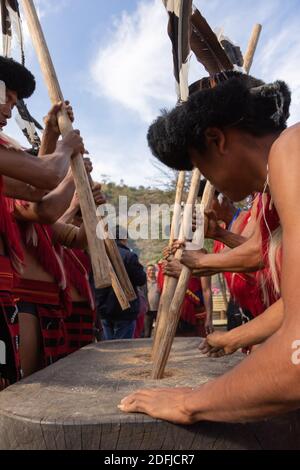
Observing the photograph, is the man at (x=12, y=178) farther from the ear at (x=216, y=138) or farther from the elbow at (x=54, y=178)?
the ear at (x=216, y=138)

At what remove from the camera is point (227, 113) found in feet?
4.95

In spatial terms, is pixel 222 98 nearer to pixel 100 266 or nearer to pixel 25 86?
pixel 100 266

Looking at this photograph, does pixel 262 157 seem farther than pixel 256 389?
Yes

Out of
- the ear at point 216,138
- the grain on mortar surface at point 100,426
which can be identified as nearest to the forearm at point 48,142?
the ear at point 216,138

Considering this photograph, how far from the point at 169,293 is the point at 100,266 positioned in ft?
1.85

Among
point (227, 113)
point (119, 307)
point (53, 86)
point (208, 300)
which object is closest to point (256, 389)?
point (227, 113)

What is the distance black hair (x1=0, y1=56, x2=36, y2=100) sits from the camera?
2385mm

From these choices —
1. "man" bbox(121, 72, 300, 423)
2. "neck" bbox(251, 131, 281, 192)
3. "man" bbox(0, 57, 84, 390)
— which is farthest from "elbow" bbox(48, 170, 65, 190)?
"neck" bbox(251, 131, 281, 192)

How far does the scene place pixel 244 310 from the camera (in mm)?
3850

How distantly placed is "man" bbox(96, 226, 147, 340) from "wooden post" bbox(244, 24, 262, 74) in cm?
296

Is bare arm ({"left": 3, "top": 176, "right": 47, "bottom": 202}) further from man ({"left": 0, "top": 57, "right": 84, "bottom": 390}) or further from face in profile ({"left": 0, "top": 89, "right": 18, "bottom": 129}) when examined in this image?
face in profile ({"left": 0, "top": 89, "right": 18, "bottom": 129})

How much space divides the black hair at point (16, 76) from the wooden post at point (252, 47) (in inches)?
50.0

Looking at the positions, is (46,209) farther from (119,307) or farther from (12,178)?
(119,307)

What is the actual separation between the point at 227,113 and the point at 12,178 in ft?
3.69
